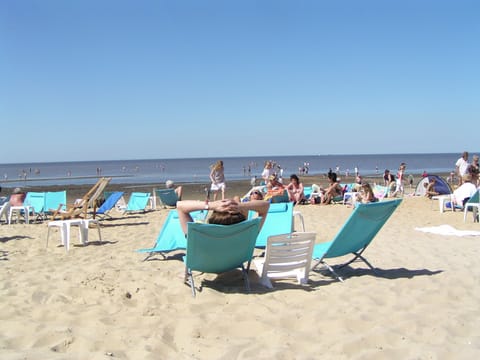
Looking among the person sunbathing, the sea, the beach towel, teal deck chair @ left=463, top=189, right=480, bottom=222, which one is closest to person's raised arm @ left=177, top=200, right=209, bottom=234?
the person sunbathing

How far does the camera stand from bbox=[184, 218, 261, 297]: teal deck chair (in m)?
3.59

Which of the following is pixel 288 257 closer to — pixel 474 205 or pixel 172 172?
pixel 474 205

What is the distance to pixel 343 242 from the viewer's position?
14.2 feet

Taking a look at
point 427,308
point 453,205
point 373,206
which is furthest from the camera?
point 453,205

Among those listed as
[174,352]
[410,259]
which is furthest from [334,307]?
[410,259]

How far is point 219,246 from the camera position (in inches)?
146

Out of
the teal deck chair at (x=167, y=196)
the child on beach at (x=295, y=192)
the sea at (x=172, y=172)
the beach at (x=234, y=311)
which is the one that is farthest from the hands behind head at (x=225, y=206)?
the sea at (x=172, y=172)

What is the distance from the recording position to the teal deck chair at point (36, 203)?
34.6 ft

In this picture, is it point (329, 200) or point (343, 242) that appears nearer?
point (343, 242)

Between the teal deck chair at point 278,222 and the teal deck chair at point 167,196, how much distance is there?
7.08m

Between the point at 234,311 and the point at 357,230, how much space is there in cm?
159

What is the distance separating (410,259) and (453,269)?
690mm

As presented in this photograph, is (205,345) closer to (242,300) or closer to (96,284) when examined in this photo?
(242,300)

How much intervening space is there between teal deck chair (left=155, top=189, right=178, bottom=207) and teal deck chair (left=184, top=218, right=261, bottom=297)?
8.59m
